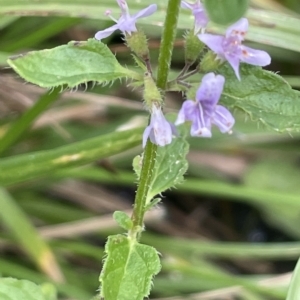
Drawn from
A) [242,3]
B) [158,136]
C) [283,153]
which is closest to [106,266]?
[158,136]

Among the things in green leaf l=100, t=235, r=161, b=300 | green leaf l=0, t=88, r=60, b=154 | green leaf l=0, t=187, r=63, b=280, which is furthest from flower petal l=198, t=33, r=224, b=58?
green leaf l=0, t=187, r=63, b=280

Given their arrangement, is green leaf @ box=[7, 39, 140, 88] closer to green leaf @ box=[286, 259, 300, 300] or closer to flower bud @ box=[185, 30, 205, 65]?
flower bud @ box=[185, 30, 205, 65]

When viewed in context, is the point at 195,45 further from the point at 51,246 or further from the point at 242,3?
the point at 51,246

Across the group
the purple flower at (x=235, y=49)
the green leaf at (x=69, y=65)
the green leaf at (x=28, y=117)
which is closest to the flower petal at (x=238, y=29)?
the purple flower at (x=235, y=49)

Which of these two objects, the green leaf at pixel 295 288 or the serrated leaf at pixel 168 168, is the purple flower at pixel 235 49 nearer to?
the serrated leaf at pixel 168 168

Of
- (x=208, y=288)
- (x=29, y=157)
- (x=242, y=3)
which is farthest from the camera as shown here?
(x=208, y=288)

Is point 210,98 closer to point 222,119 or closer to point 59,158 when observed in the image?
point 222,119
